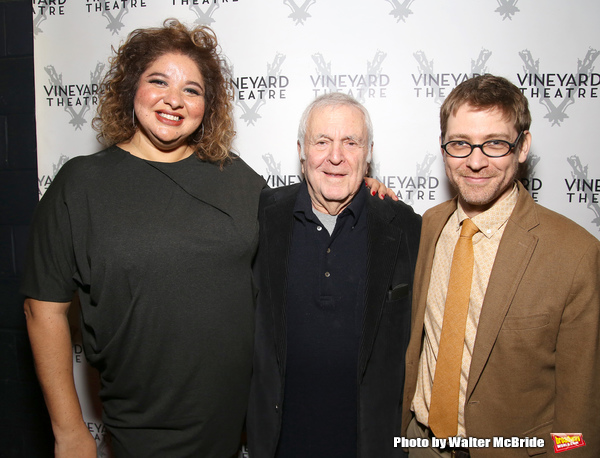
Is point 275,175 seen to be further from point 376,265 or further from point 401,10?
point 401,10

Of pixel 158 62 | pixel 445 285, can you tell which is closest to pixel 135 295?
pixel 158 62

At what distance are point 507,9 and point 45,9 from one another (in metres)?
2.54

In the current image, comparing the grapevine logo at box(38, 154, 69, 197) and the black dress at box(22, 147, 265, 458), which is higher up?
the grapevine logo at box(38, 154, 69, 197)

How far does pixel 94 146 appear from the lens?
90.2 inches

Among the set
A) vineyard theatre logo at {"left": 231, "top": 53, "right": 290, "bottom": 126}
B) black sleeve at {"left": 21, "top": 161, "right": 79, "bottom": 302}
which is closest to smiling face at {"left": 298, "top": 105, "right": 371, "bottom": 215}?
vineyard theatre logo at {"left": 231, "top": 53, "right": 290, "bottom": 126}

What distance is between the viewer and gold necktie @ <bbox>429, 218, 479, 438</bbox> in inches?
54.0

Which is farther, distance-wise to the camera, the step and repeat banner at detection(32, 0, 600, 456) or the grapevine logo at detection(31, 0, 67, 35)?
the grapevine logo at detection(31, 0, 67, 35)

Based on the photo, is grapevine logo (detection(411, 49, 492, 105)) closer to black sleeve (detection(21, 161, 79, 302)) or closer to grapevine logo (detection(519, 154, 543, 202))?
grapevine logo (detection(519, 154, 543, 202))

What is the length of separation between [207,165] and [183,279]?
0.49m

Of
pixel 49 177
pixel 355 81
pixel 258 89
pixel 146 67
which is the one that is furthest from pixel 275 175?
pixel 49 177

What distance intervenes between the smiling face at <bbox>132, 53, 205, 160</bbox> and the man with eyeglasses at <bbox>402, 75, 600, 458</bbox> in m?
0.98

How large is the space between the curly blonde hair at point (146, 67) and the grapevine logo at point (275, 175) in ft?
1.65

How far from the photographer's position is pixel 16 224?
94.6 inches

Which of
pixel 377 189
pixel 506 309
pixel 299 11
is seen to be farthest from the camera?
pixel 299 11
